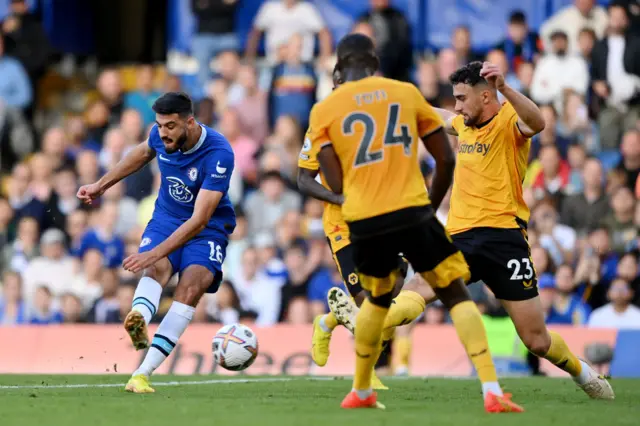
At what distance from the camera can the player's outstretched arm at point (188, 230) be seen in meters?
9.61

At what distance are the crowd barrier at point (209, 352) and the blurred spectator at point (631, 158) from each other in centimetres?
283

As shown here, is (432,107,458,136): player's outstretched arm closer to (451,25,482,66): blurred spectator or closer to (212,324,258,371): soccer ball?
(212,324,258,371): soccer ball

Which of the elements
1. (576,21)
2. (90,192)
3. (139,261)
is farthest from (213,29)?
(139,261)

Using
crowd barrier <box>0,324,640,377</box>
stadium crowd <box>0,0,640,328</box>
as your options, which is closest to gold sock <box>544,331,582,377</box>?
crowd barrier <box>0,324,640,377</box>

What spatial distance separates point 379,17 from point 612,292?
609 centimetres

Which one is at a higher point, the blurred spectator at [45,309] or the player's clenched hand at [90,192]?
the player's clenched hand at [90,192]

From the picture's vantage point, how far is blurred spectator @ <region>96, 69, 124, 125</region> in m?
20.9

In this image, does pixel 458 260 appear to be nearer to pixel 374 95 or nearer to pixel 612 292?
pixel 374 95

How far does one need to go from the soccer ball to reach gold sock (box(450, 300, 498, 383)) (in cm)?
304

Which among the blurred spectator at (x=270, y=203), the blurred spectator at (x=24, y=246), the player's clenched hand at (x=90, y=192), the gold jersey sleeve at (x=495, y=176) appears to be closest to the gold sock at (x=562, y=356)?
the gold jersey sleeve at (x=495, y=176)

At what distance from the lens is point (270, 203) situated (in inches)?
727

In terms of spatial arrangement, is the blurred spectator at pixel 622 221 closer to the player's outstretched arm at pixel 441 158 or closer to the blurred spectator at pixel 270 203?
the blurred spectator at pixel 270 203

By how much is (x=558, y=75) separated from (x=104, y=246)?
7006mm

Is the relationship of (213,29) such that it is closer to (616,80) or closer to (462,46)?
(462,46)
